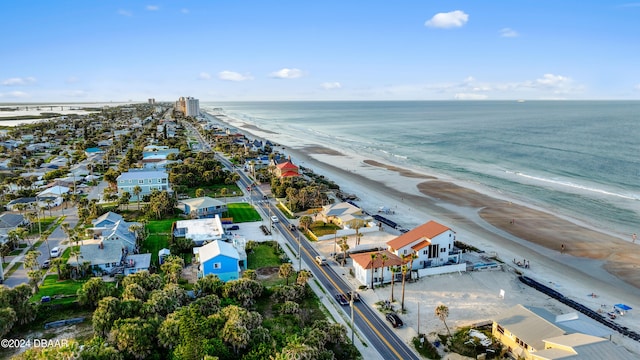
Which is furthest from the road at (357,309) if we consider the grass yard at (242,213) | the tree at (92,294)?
the tree at (92,294)

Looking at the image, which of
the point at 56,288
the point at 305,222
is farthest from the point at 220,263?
the point at 305,222

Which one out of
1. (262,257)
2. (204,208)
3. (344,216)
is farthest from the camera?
(204,208)

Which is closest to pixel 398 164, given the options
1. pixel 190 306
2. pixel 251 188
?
pixel 251 188

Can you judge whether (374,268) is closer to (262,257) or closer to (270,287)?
(270,287)

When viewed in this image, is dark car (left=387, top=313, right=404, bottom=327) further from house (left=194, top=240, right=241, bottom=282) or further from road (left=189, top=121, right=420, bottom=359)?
house (left=194, top=240, right=241, bottom=282)

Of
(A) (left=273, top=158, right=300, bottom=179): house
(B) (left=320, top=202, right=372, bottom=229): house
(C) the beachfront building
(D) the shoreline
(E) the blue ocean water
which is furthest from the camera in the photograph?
(A) (left=273, top=158, right=300, bottom=179): house

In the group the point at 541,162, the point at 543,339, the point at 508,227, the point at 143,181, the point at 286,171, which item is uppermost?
the point at 541,162

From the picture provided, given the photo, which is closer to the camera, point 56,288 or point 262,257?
point 56,288

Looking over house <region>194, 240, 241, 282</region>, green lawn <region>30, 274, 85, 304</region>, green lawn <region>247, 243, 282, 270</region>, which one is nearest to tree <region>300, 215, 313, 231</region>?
green lawn <region>247, 243, 282, 270</region>
